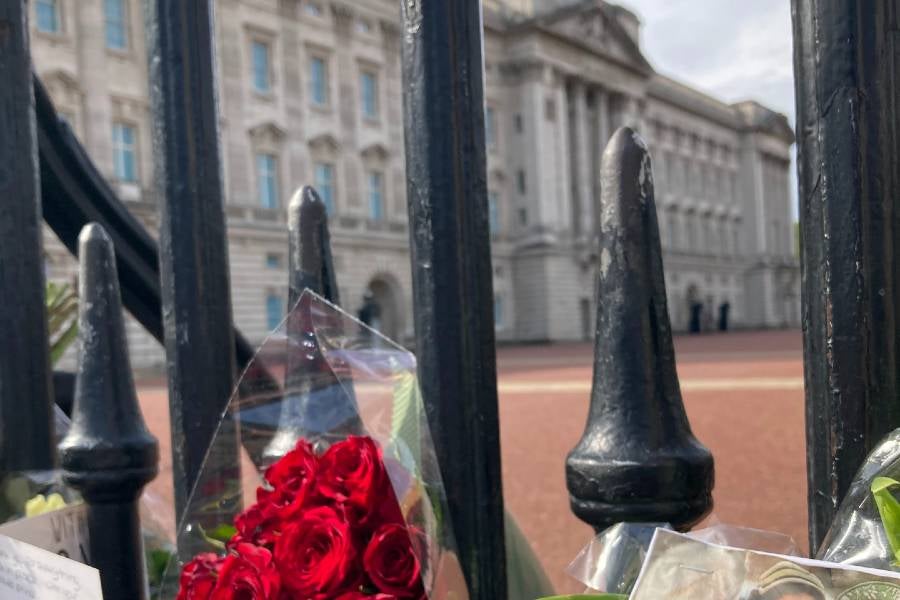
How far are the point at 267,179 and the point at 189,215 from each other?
85.2 ft

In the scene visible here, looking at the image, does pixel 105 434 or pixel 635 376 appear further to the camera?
pixel 105 434

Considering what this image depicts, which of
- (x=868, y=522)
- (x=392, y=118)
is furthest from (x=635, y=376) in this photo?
(x=392, y=118)

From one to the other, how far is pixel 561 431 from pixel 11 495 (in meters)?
6.72

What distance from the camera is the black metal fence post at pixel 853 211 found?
2.69 feet

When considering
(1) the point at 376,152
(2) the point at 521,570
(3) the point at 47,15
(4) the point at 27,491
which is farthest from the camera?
(1) the point at 376,152

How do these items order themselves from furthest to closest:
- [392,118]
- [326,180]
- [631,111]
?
[631,111], [392,118], [326,180]

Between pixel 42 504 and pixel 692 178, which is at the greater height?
pixel 692 178

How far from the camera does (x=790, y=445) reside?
21.6 ft

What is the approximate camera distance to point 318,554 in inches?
34.2

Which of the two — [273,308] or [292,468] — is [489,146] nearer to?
[273,308]

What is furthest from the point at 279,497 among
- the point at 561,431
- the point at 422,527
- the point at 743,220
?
the point at 743,220

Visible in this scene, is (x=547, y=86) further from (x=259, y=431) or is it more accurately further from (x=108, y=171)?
(x=259, y=431)

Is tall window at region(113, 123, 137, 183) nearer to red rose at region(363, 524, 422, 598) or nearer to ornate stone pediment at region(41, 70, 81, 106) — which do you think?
ornate stone pediment at region(41, 70, 81, 106)

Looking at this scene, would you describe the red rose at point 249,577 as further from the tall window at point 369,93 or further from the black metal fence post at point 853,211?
the tall window at point 369,93
